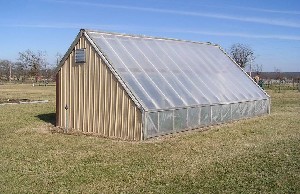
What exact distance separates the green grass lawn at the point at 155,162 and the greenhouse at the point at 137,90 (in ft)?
3.00

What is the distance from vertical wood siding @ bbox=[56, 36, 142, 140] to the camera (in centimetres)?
1548

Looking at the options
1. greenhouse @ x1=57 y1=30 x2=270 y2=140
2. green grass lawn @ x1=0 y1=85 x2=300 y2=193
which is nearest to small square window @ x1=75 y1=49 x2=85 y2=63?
greenhouse @ x1=57 y1=30 x2=270 y2=140

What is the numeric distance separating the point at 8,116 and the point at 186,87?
1143 cm

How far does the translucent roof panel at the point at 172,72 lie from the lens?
Result: 16.4 meters

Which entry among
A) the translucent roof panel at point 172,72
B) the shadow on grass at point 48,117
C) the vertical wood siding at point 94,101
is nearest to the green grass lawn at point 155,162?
the vertical wood siding at point 94,101

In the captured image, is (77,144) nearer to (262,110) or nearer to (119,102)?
(119,102)

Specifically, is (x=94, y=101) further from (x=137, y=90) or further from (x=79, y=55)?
(x=79, y=55)

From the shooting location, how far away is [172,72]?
18875 millimetres

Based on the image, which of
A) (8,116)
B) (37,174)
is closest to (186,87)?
(37,174)

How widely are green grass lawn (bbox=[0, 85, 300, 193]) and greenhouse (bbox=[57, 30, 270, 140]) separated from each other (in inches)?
36.0

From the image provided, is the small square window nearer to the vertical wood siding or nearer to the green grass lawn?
the vertical wood siding

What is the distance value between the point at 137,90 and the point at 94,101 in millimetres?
2339

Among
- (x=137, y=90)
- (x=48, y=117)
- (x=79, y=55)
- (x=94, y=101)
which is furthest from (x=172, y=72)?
(x=48, y=117)

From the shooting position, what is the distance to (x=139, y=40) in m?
19.8
